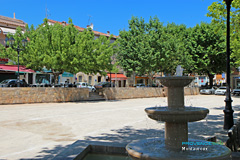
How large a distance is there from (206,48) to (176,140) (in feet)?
117

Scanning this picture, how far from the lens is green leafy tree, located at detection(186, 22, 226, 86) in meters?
36.2

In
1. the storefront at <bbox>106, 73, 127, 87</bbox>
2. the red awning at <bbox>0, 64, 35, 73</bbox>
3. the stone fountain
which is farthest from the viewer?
the storefront at <bbox>106, 73, 127, 87</bbox>

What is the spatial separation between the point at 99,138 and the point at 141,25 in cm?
2949

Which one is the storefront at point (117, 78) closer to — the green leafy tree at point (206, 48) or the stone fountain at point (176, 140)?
the green leafy tree at point (206, 48)

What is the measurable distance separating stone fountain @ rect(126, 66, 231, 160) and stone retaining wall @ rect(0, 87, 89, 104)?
689 inches

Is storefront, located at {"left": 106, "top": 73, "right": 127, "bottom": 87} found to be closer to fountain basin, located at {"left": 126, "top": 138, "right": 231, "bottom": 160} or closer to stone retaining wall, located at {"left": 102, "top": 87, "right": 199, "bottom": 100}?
stone retaining wall, located at {"left": 102, "top": 87, "right": 199, "bottom": 100}

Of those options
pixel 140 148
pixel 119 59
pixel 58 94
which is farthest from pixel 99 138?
pixel 119 59

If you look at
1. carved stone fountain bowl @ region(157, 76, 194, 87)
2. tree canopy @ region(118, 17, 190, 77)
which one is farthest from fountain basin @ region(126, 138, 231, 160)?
tree canopy @ region(118, 17, 190, 77)

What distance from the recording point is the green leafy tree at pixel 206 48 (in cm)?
3616

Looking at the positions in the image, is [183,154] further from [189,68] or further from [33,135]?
[189,68]

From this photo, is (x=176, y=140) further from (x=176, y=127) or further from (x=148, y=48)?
(x=148, y=48)

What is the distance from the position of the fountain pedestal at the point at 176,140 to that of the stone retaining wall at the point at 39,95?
17.5 m

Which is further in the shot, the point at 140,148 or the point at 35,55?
the point at 35,55

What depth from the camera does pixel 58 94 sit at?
22266mm
